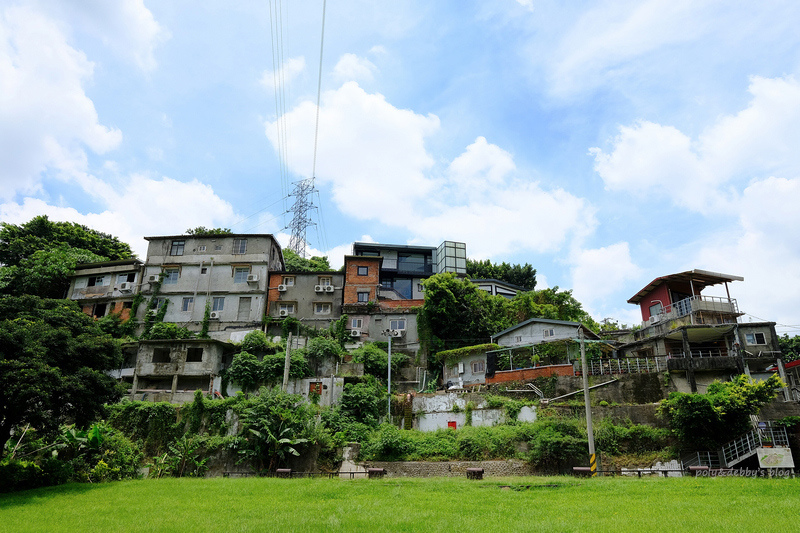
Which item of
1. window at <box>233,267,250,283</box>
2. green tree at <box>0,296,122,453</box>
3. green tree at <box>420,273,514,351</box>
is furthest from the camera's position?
window at <box>233,267,250,283</box>

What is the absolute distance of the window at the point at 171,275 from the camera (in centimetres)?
4741

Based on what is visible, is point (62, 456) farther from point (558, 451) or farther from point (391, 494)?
point (558, 451)

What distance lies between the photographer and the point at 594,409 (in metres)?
30.5

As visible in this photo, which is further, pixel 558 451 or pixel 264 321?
pixel 264 321

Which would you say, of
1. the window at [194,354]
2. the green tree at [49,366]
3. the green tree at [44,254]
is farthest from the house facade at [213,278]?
the green tree at [49,366]

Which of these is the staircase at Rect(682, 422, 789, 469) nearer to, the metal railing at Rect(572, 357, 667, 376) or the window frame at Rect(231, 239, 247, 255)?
the metal railing at Rect(572, 357, 667, 376)

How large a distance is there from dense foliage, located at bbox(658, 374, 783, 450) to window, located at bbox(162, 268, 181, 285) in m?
40.2

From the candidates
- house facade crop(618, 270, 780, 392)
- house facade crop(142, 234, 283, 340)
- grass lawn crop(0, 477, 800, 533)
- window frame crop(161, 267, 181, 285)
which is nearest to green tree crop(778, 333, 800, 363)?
house facade crop(618, 270, 780, 392)

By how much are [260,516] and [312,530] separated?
113 inches

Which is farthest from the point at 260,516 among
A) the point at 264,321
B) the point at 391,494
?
the point at 264,321

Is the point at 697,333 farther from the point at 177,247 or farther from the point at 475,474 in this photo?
the point at 177,247

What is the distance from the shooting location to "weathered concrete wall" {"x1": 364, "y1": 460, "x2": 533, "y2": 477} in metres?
26.5

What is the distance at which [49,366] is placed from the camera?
20906 millimetres

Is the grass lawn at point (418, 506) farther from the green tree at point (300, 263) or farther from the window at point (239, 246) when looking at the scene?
the green tree at point (300, 263)
